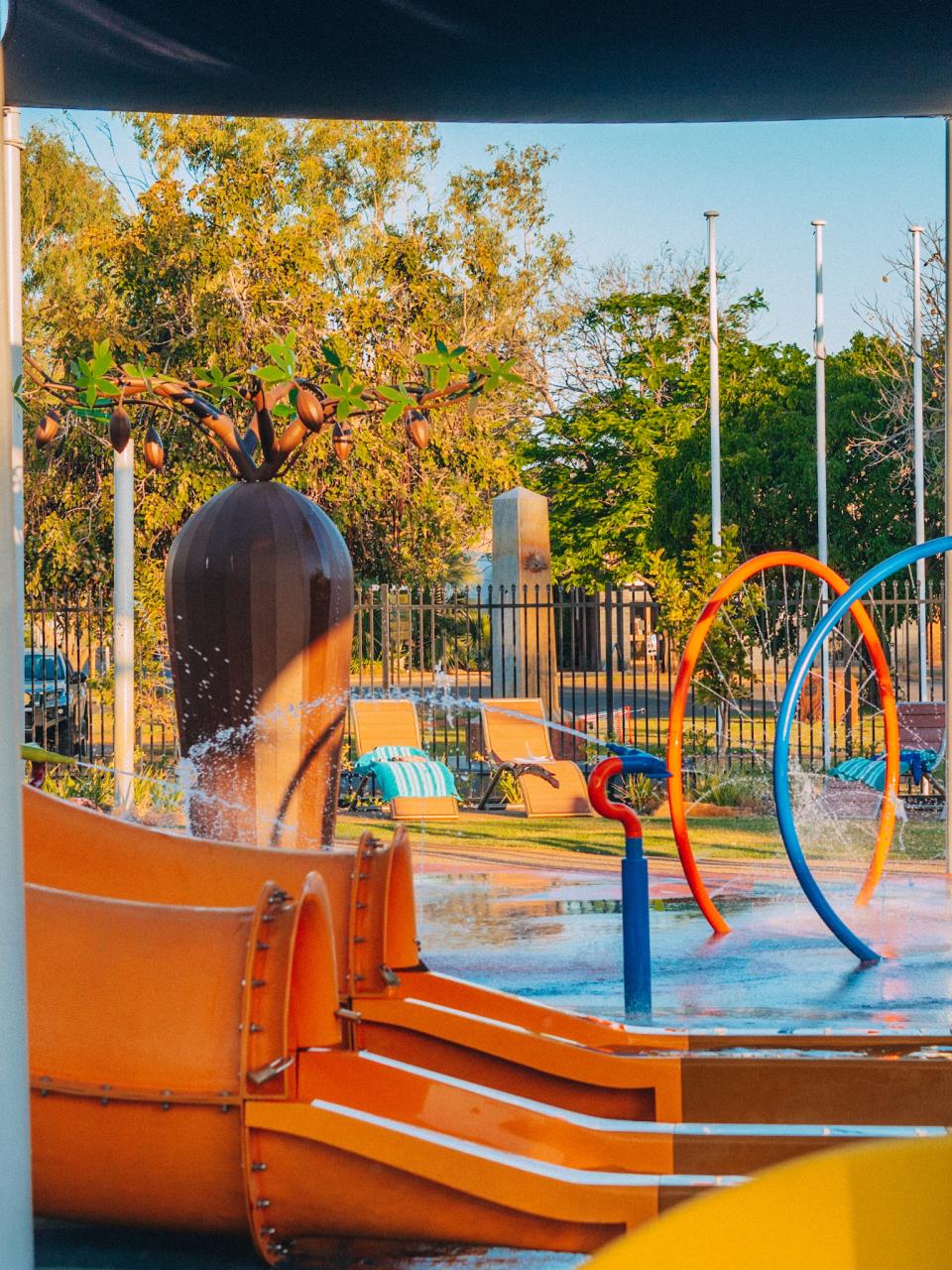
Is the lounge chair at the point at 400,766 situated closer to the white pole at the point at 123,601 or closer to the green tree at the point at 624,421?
the white pole at the point at 123,601

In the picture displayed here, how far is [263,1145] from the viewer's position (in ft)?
11.6

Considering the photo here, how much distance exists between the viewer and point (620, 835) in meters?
12.1

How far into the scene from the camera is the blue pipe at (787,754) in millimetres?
6859

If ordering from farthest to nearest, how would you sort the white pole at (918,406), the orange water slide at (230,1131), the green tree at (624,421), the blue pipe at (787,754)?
the green tree at (624,421)
the white pole at (918,406)
the blue pipe at (787,754)
the orange water slide at (230,1131)

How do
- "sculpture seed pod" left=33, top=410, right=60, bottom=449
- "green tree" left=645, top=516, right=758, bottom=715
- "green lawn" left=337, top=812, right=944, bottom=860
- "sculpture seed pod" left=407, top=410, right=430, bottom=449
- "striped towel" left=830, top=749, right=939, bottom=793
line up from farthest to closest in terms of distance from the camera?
"green tree" left=645, top=516, right=758, bottom=715
"striped towel" left=830, top=749, right=939, bottom=793
"green lawn" left=337, top=812, right=944, bottom=860
"sculpture seed pod" left=33, top=410, right=60, bottom=449
"sculpture seed pod" left=407, top=410, right=430, bottom=449

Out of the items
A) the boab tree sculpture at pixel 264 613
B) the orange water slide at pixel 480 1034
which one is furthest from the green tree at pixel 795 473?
the orange water slide at pixel 480 1034

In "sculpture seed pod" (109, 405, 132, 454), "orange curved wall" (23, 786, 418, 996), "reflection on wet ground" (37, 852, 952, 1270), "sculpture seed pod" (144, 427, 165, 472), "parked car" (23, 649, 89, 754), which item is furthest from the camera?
"parked car" (23, 649, 89, 754)

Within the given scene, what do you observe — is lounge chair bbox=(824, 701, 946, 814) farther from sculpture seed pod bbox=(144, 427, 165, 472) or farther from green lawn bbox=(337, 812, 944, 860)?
sculpture seed pod bbox=(144, 427, 165, 472)

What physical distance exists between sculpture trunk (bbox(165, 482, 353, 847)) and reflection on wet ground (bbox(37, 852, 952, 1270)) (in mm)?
1053

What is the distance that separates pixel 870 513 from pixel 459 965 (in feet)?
77.2

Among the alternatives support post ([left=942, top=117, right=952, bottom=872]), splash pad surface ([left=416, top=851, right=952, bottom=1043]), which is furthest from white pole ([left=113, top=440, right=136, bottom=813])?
support post ([left=942, top=117, right=952, bottom=872])

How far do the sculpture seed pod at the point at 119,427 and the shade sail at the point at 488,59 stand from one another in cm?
148

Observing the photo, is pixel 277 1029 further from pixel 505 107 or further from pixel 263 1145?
pixel 505 107

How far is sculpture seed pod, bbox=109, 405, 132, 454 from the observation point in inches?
289
